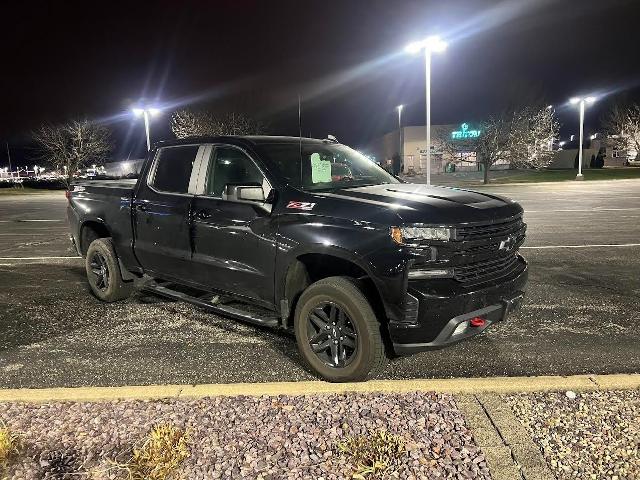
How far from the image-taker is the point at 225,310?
461cm

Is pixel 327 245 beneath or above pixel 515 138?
beneath

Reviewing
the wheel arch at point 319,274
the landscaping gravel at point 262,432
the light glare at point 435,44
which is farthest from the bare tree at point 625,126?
the landscaping gravel at point 262,432

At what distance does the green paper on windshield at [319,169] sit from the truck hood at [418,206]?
0.97 ft

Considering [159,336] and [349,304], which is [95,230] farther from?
[349,304]

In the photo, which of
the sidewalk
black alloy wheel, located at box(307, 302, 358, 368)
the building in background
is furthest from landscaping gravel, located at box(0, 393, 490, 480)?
the building in background

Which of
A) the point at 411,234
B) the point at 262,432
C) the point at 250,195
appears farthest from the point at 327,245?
the point at 262,432

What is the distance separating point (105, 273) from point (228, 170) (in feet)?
7.71

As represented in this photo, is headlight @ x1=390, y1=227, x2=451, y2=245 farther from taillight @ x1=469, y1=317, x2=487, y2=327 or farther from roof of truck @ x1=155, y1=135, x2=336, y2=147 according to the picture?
roof of truck @ x1=155, y1=135, x2=336, y2=147

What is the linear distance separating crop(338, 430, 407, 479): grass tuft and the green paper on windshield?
2210 mm

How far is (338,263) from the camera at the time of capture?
402cm

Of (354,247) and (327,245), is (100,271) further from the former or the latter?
(354,247)

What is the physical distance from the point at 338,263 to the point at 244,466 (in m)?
1.71

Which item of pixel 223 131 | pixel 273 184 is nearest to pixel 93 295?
pixel 273 184

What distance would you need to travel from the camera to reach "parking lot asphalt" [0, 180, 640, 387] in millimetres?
4145
